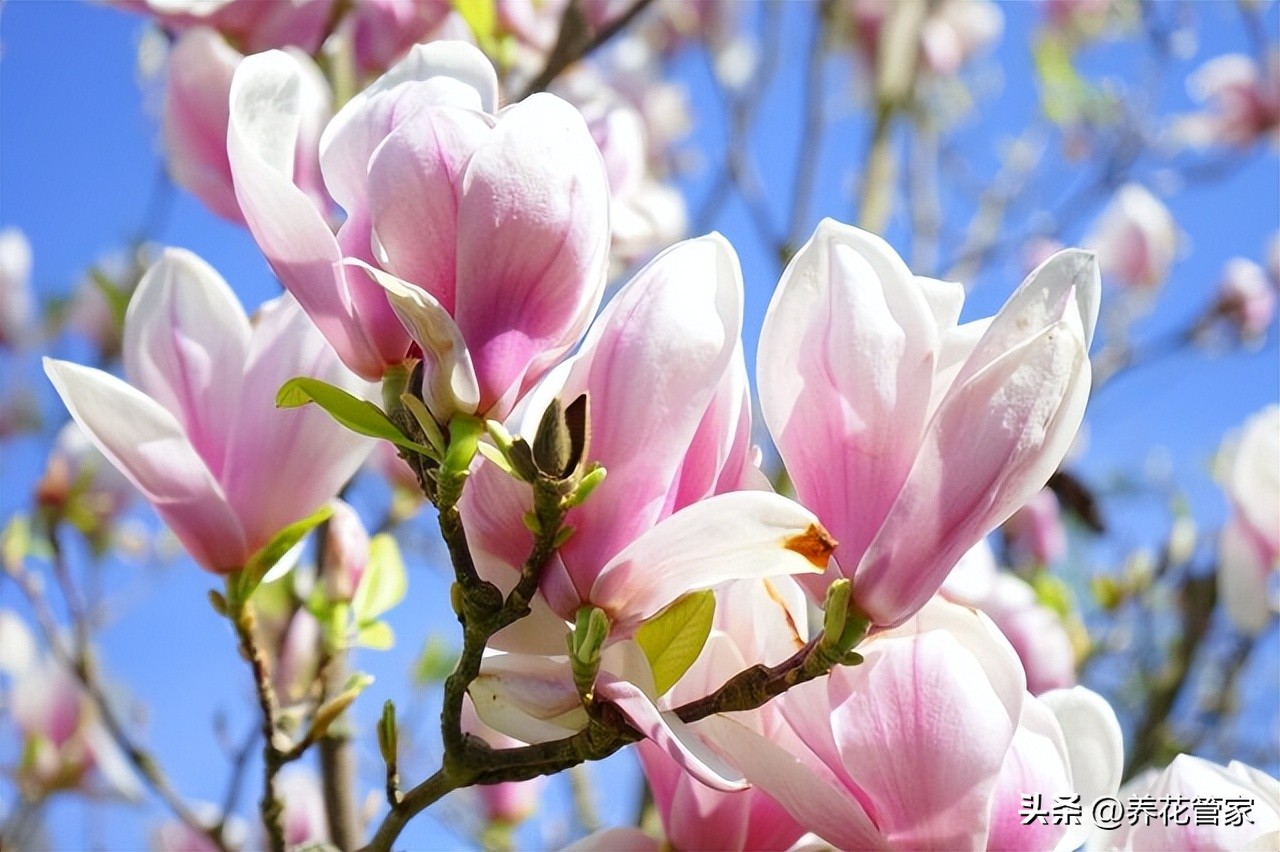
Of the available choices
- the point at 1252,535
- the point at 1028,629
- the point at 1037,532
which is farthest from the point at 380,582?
the point at 1037,532

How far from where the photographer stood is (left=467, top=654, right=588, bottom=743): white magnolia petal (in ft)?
1.34

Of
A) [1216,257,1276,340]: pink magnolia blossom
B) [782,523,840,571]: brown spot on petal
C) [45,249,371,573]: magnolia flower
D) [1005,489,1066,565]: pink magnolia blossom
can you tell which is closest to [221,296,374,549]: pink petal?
[45,249,371,573]: magnolia flower

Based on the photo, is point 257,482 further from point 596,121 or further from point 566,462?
point 596,121

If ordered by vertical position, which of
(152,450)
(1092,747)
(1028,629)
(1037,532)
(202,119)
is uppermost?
(202,119)

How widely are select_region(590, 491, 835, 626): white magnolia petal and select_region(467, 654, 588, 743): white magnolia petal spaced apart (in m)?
0.03

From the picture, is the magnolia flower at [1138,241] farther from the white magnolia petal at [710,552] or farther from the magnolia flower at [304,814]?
the white magnolia petal at [710,552]

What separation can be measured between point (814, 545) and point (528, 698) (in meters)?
0.10

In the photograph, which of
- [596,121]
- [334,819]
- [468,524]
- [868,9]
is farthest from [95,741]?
[868,9]

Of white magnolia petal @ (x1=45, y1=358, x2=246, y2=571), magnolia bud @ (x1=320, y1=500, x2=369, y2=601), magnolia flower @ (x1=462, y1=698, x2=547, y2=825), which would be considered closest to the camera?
white magnolia petal @ (x1=45, y1=358, x2=246, y2=571)

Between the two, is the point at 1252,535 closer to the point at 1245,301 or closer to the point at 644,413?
the point at 644,413

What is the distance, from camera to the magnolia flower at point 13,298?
209 cm

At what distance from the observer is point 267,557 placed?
1.73ft

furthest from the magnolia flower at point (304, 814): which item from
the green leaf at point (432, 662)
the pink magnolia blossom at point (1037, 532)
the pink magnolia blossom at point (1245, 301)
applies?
the pink magnolia blossom at point (1245, 301)

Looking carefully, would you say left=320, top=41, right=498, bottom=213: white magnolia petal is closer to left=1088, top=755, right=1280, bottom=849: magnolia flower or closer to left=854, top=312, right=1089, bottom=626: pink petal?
left=854, top=312, right=1089, bottom=626: pink petal
